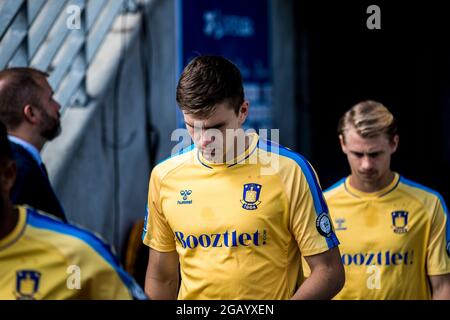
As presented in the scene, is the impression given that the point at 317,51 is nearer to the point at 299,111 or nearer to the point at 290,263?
the point at 299,111

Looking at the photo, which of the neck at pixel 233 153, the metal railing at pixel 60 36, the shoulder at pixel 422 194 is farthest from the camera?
the metal railing at pixel 60 36

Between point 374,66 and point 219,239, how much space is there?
5357 mm

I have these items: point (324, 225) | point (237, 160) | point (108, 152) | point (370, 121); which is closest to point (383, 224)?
point (370, 121)

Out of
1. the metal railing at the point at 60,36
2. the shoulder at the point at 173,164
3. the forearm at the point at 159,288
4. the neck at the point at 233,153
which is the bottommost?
the forearm at the point at 159,288

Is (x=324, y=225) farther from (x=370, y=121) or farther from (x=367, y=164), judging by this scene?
(x=370, y=121)

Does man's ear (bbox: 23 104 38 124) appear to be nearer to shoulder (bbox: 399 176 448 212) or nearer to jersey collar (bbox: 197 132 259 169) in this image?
jersey collar (bbox: 197 132 259 169)

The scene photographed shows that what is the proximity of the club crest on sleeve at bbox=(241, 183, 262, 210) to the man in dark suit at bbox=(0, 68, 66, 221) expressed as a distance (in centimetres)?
78

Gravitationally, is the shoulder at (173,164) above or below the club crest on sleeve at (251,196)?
above

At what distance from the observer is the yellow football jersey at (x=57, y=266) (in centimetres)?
223

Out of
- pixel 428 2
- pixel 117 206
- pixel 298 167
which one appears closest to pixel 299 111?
pixel 428 2

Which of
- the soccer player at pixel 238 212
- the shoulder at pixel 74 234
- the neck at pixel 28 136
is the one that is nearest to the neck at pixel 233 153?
the soccer player at pixel 238 212

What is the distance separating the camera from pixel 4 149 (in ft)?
7.55

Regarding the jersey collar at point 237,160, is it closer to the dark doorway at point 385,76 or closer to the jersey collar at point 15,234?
the jersey collar at point 15,234

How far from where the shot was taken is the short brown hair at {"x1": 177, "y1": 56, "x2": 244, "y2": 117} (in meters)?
2.94
